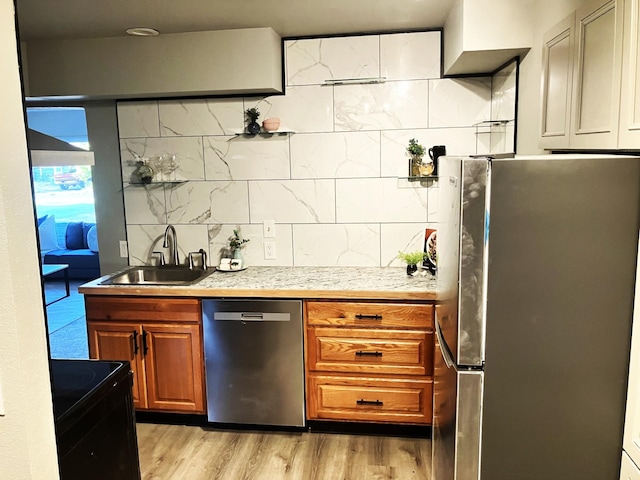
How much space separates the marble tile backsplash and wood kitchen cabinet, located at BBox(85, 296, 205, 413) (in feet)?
1.98

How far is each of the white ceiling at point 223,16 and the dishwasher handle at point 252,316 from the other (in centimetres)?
160

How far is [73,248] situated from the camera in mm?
7410

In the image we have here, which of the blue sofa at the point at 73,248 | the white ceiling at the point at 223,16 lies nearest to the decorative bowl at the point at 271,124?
the white ceiling at the point at 223,16

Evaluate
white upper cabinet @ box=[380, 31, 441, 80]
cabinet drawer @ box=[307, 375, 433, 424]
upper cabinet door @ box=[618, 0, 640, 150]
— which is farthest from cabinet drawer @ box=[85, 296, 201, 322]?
A: upper cabinet door @ box=[618, 0, 640, 150]

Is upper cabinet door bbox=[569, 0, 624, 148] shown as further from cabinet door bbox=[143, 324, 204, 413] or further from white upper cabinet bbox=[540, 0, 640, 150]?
cabinet door bbox=[143, 324, 204, 413]

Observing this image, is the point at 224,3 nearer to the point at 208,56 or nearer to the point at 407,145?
the point at 208,56

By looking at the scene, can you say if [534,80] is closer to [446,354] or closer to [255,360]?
[446,354]

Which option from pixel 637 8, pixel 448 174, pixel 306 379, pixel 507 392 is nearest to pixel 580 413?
pixel 507 392

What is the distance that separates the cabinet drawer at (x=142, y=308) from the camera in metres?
2.93

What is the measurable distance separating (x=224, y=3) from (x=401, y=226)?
64.8 inches

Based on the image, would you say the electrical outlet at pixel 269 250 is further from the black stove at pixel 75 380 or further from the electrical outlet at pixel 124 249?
the black stove at pixel 75 380

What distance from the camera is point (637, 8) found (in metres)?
1.38

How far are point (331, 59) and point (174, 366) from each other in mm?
2076

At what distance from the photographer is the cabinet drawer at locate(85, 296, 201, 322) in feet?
9.61
